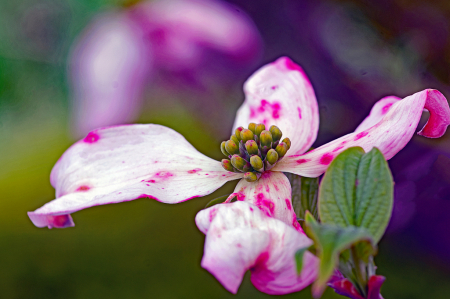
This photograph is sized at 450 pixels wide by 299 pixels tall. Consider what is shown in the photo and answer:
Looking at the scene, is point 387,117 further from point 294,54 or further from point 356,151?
point 294,54

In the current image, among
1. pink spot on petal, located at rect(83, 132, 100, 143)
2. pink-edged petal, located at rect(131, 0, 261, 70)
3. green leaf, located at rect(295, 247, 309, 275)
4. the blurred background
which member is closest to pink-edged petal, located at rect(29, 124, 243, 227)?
pink spot on petal, located at rect(83, 132, 100, 143)

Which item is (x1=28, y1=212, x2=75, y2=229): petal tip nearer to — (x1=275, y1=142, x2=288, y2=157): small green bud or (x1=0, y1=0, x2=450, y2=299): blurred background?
(x1=275, y1=142, x2=288, y2=157): small green bud

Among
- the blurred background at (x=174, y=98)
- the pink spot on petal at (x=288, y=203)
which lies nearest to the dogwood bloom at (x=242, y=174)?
the pink spot on petal at (x=288, y=203)

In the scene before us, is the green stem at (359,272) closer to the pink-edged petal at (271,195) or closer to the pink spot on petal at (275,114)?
the pink-edged petal at (271,195)

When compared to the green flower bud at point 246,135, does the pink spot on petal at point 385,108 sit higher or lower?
higher

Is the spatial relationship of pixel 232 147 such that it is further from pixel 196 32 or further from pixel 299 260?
pixel 196 32
